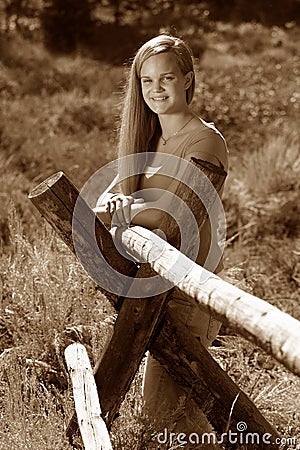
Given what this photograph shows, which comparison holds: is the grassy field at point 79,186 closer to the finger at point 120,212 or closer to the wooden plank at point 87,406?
the wooden plank at point 87,406

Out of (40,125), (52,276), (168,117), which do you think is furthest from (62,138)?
(168,117)

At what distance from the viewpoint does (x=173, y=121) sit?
2354 millimetres

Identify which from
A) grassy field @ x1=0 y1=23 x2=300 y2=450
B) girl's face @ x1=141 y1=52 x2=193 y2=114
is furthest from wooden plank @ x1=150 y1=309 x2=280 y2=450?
girl's face @ x1=141 y1=52 x2=193 y2=114

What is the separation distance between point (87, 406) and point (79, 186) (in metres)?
3.56

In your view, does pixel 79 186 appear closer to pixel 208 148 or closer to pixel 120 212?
pixel 120 212

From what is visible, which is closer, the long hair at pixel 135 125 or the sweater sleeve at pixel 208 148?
the sweater sleeve at pixel 208 148

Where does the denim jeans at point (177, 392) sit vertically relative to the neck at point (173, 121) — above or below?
below

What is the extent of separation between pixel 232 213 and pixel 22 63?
5435 mm

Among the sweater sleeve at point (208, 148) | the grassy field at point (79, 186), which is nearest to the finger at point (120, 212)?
the sweater sleeve at point (208, 148)

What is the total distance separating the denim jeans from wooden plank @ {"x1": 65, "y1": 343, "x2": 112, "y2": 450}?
0.27m

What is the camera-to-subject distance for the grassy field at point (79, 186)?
289cm

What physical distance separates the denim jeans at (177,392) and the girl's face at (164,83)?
2.23 feet

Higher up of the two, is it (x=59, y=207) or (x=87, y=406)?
(x=59, y=207)

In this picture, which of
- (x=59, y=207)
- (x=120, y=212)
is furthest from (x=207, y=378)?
(x=59, y=207)
